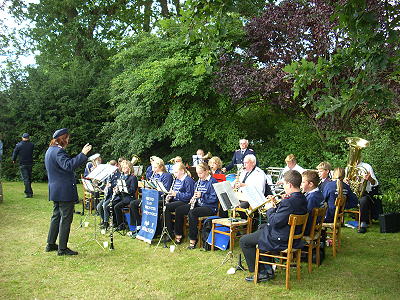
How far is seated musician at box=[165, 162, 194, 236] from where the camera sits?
7723 mm

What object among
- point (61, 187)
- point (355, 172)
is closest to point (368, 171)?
point (355, 172)

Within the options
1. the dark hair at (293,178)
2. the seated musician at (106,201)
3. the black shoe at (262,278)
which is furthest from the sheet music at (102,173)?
the dark hair at (293,178)

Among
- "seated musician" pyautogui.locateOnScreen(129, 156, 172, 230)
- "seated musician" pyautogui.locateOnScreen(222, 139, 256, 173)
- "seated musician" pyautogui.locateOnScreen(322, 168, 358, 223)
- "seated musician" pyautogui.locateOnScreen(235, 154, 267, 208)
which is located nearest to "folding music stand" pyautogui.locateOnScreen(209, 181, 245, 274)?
"seated musician" pyautogui.locateOnScreen(235, 154, 267, 208)

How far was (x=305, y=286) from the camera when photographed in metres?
5.36

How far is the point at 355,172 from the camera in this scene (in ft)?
28.3

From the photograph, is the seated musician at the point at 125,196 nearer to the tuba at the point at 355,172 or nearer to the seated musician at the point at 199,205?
the seated musician at the point at 199,205

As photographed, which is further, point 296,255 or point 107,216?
point 107,216

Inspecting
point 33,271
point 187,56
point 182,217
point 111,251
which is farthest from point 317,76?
point 187,56

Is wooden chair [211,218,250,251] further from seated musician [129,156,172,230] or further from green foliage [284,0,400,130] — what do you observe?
green foliage [284,0,400,130]

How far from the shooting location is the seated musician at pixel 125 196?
8.65 metres

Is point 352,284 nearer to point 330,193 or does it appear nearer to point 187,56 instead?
point 330,193

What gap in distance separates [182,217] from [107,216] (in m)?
2.02

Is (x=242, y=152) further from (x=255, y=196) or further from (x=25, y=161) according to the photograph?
(x=25, y=161)

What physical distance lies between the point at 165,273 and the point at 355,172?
4748 mm
